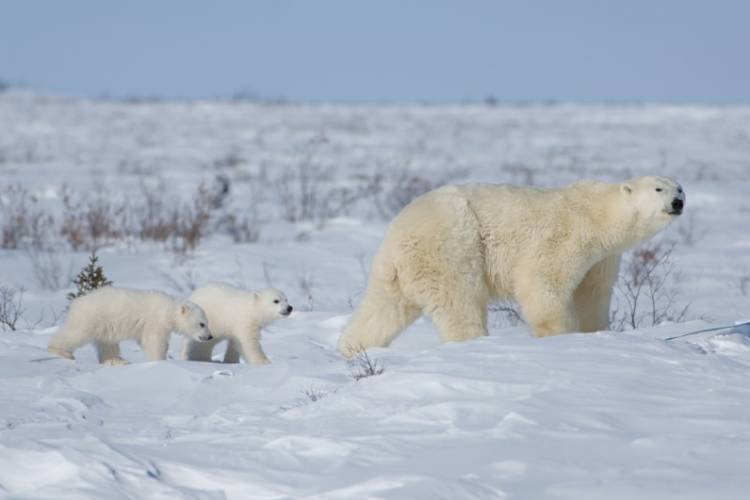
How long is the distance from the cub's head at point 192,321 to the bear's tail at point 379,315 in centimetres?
82

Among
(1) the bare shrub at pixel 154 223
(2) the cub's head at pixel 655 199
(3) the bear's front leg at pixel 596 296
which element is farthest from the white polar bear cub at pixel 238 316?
(1) the bare shrub at pixel 154 223

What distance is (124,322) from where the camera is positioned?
20.0 feet

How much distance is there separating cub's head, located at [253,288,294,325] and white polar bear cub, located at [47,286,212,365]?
1.08 feet

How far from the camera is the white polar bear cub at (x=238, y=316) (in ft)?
20.8

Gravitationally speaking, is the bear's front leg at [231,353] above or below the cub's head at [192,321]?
below

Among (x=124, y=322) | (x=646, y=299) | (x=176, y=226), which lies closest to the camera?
(x=124, y=322)

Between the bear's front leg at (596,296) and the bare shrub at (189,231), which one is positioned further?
the bare shrub at (189,231)

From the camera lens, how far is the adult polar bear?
5871 mm

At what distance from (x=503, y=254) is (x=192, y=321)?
1.80 metres

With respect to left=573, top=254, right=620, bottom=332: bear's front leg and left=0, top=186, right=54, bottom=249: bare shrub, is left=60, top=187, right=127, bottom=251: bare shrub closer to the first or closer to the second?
left=0, top=186, right=54, bottom=249: bare shrub

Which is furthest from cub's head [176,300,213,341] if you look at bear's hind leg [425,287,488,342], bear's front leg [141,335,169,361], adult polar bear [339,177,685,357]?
bear's hind leg [425,287,488,342]

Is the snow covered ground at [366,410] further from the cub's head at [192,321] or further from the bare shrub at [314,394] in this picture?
the cub's head at [192,321]

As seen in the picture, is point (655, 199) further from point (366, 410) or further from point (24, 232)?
point (24, 232)

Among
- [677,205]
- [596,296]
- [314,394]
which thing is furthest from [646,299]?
[314,394]
